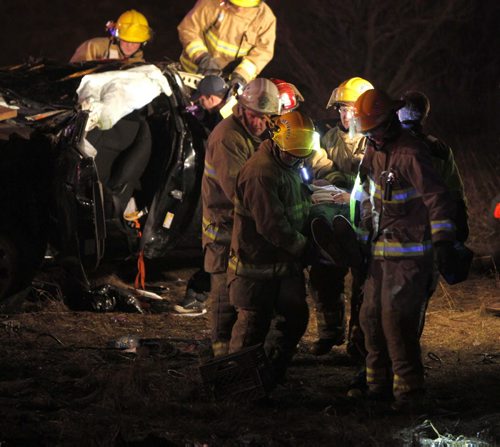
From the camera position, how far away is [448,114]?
18234mm

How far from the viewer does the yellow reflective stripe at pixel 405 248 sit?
6535 millimetres

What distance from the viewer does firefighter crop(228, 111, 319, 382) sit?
668cm

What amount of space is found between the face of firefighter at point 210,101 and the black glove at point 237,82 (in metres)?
0.32

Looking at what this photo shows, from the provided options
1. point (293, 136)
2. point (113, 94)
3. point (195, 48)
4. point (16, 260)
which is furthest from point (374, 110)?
point (195, 48)

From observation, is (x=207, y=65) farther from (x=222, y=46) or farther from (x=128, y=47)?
(x=128, y=47)

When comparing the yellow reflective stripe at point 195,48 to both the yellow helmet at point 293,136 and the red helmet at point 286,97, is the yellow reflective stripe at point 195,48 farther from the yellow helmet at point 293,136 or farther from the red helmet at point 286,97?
the yellow helmet at point 293,136

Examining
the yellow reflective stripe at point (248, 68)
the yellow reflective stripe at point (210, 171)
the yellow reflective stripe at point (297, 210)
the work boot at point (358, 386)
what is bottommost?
the work boot at point (358, 386)

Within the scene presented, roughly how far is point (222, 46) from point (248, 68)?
1.57ft

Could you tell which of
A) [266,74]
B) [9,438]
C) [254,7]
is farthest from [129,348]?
[266,74]

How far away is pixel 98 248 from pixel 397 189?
10.2 feet

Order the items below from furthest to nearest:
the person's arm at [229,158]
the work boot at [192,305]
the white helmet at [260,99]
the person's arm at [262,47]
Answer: the person's arm at [262,47] → the work boot at [192,305] → the white helmet at [260,99] → the person's arm at [229,158]

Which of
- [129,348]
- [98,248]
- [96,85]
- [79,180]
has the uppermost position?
[96,85]

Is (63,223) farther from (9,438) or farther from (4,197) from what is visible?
(9,438)

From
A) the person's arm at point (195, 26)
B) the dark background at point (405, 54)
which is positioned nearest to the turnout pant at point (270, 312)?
the person's arm at point (195, 26)
